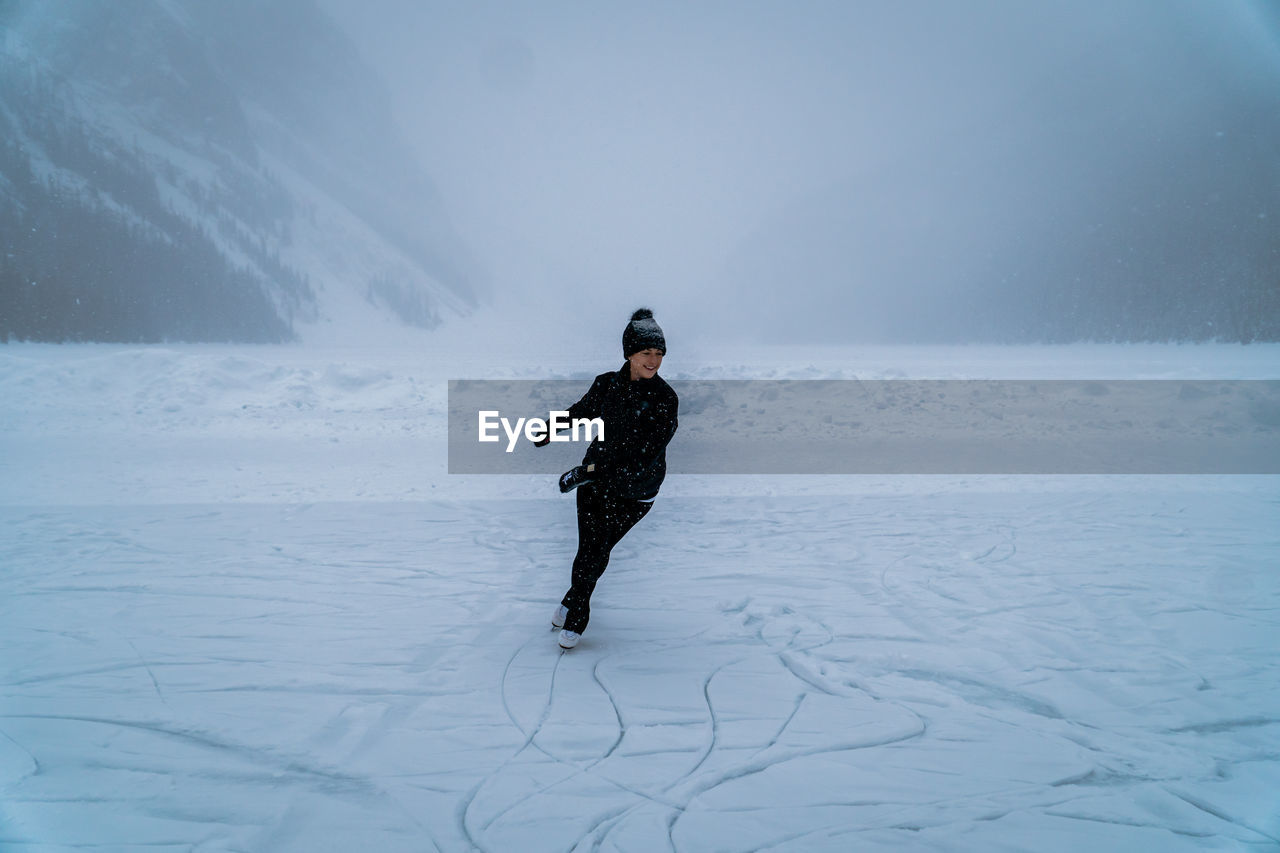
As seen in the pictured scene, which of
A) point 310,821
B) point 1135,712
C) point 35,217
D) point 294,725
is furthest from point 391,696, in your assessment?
point 35,217

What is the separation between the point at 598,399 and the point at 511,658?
1424 millimetres

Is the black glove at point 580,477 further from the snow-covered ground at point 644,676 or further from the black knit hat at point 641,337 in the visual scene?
the snow-covered ground at point 644,676

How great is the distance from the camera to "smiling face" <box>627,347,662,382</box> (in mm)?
3504

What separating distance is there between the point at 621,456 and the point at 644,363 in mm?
493

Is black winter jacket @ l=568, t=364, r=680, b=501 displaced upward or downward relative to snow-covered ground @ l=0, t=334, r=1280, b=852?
upward

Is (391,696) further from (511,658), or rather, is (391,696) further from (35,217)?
(35,217)

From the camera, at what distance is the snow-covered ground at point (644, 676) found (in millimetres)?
2334

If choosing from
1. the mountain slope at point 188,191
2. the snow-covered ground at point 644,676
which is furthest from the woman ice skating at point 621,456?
the mountain slope at point 188,191

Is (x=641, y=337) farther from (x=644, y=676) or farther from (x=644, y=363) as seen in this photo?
(x=644, y=676)

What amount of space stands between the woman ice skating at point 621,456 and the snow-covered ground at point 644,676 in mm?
473

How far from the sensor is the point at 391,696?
3.21m

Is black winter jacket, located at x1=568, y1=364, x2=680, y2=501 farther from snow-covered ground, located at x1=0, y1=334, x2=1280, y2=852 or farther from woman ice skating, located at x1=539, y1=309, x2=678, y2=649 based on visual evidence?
snow-covered ground, located at x1=0, y1=334, x2=1280, y2=852

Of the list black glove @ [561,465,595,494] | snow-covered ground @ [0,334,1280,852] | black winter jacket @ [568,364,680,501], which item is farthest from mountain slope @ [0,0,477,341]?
black winter jacket @ [568,364,680,501]

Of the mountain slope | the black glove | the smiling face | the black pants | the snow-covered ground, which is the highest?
the mountain slope
